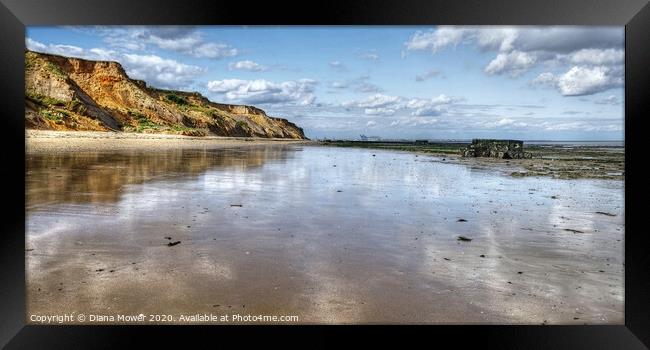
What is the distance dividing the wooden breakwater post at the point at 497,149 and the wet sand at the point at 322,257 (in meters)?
A: 19.4

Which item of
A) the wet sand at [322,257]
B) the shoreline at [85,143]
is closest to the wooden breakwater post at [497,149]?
the wet sand at [322,257]

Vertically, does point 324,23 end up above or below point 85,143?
below

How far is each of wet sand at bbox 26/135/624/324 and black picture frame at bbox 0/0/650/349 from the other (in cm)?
18

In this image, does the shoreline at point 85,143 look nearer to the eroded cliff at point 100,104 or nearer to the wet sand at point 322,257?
the eroded cliff at point 100,104

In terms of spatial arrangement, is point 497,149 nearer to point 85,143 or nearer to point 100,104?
point 85,143

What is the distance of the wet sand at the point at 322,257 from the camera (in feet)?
10.6

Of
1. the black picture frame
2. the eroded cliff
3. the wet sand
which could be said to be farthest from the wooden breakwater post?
the eroded cliff

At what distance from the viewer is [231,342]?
3.04 m

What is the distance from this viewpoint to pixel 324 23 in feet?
12.7

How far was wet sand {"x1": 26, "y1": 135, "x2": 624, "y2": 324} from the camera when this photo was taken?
3.24 meters

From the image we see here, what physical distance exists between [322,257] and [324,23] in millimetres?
2354

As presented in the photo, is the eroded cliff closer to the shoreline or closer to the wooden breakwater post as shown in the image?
the shoreline

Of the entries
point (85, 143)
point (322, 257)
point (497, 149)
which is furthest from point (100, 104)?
point (322, 257)

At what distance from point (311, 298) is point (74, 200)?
5725mm
